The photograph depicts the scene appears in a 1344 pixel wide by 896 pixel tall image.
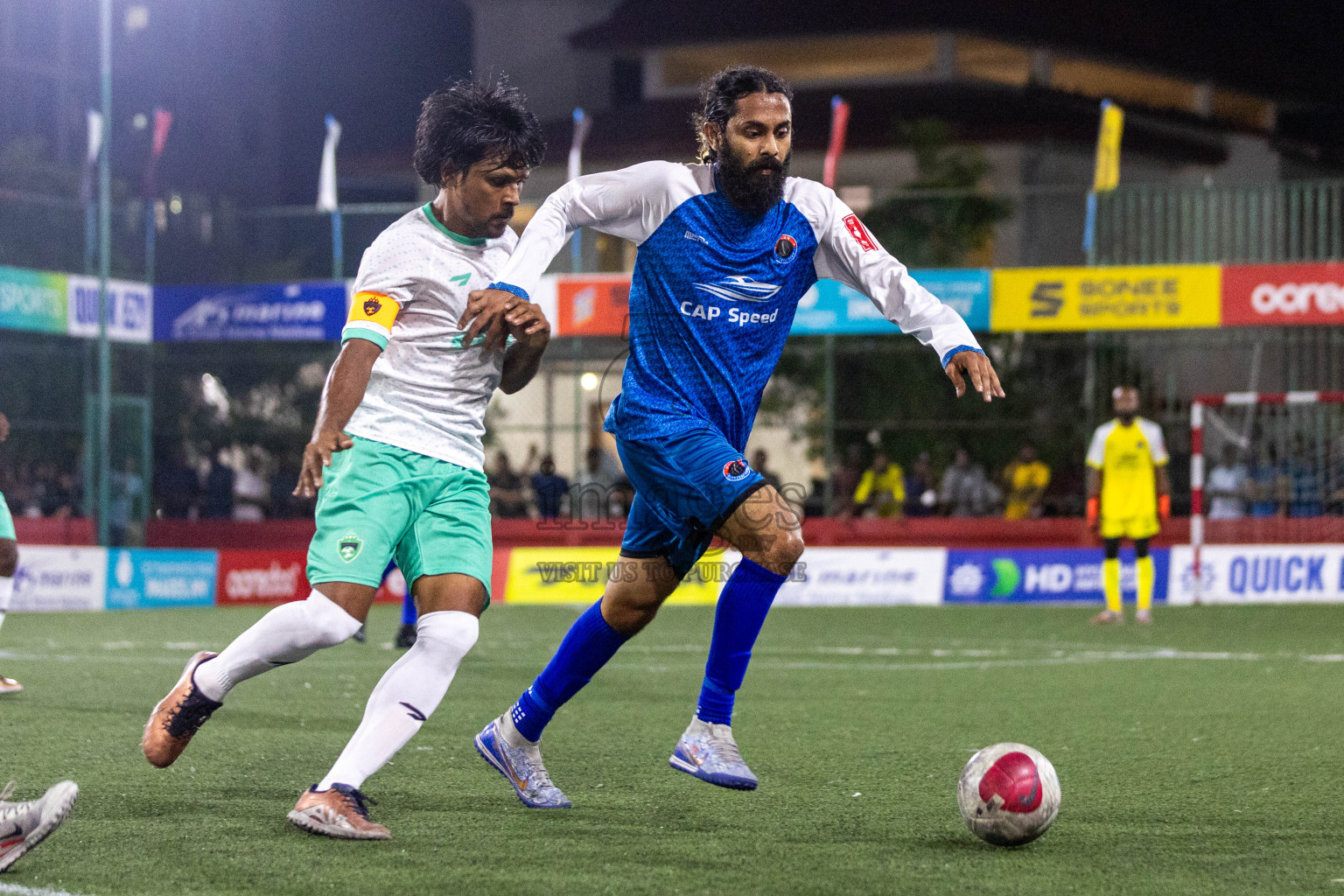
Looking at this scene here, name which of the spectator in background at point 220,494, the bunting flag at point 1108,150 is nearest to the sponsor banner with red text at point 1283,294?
the bunting flag at point 1108,150

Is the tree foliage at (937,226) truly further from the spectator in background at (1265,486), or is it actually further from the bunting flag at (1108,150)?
the spectator in background at (1265,486)

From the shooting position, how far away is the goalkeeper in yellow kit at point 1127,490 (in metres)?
14.2

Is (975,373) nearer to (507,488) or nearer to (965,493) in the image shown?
(965,493)

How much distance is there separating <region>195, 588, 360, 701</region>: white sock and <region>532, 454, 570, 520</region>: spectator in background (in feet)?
48.9

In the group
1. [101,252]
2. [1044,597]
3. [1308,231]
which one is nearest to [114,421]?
[101,252]

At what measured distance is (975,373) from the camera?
4562mm

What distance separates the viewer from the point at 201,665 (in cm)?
461

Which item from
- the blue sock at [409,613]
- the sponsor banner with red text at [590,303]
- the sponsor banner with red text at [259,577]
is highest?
the sponsor banner with red text at [590,303]

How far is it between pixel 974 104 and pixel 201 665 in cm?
3014

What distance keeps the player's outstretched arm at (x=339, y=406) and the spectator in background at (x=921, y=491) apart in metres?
15.7

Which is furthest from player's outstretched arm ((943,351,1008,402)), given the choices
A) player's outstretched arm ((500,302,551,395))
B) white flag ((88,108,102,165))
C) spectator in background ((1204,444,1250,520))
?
white flag ((88,108,102,165))

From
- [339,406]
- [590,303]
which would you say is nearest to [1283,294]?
[590,303]

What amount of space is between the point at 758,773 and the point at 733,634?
98cm

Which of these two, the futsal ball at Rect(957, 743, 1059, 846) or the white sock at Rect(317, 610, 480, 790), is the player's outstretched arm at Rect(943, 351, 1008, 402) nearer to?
the futsal ball at Rect(957, 743, 1059, 846)
